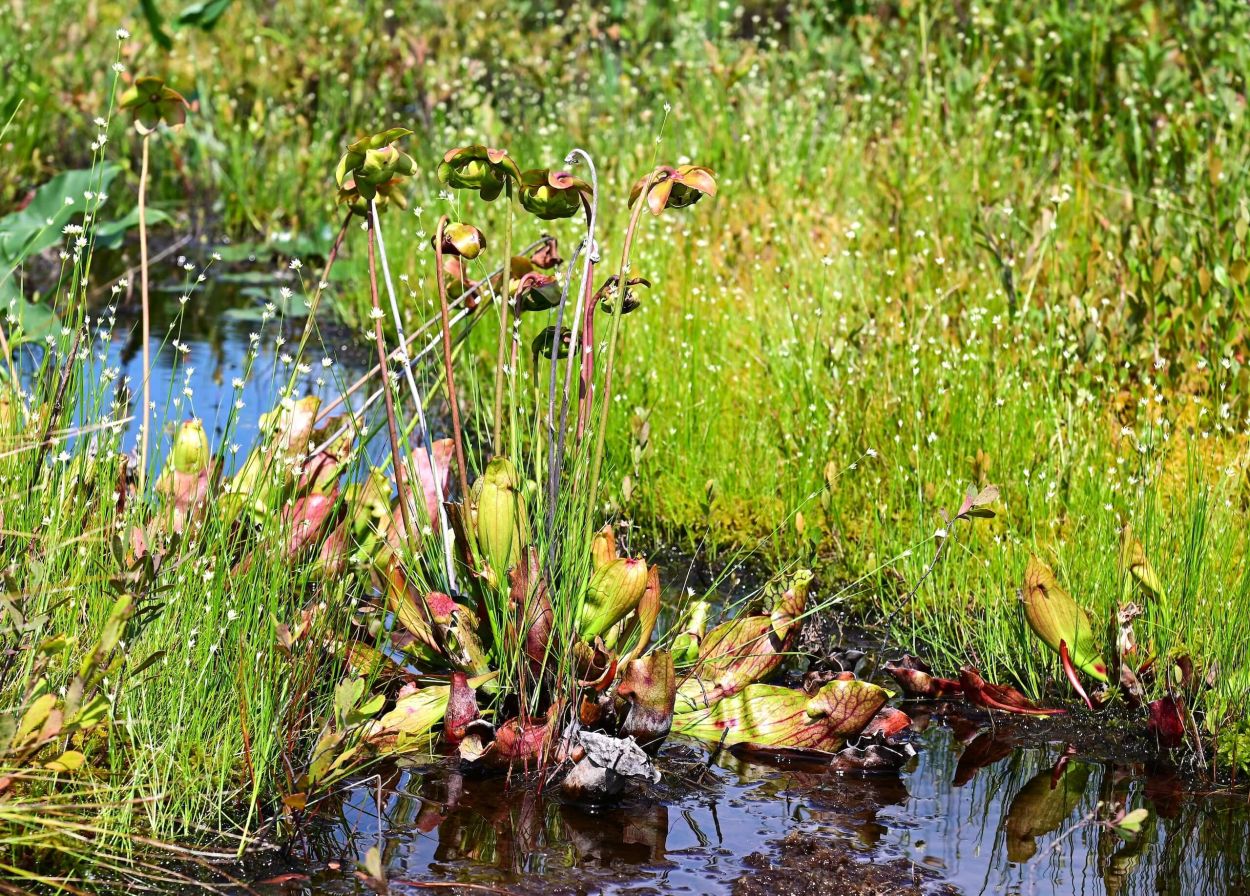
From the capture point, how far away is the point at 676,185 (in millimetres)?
2904

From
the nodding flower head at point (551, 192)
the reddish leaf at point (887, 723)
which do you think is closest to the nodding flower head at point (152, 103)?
the nodding flower head at point (551, 192)

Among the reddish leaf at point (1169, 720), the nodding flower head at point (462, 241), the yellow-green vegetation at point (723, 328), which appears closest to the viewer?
the yellow-green vegetation at point (723, 328)

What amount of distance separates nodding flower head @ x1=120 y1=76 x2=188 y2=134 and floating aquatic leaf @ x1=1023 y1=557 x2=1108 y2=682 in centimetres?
219

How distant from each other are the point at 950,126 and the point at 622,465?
3.10 m

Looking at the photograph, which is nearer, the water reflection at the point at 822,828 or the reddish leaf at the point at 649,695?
the water reflection at the point at 822,828

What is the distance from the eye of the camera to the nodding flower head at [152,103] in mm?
3158

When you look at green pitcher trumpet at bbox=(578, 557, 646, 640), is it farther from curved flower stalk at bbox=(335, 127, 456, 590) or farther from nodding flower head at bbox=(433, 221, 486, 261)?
nodding flower head at bbox=(433, 221, 486, 261)

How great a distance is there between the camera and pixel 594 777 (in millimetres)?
2855

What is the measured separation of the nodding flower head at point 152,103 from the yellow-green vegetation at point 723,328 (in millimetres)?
322

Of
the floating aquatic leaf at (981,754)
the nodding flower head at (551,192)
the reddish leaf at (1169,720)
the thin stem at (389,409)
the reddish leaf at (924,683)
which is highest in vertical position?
the nodding flower head at (551,192)

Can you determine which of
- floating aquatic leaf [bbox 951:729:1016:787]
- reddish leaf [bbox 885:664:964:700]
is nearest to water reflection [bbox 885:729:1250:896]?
floating aquatic leaf [bbox 951:729:1016:787]

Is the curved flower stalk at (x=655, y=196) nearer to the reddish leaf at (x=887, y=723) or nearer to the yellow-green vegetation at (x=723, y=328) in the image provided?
the yellow-green vegetation at (x=723, y=328)

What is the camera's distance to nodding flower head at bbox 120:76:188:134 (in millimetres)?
3158

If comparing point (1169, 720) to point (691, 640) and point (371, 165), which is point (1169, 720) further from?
point (371, 165)
